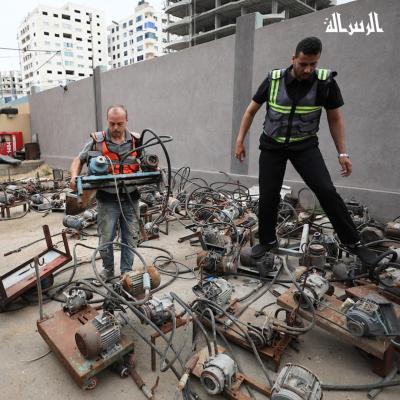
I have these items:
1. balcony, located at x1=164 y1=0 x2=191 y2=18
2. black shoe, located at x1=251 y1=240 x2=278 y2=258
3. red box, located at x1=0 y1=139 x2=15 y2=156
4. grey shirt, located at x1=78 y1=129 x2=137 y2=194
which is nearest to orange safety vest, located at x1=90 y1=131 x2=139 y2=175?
grey shirt, located at x1=78 y1=129 x2=137 y2=194

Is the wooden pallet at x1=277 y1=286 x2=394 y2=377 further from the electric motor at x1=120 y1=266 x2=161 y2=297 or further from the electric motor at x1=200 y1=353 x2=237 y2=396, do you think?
the electric motor at x1=120 y1=266 x2=161 y2=297

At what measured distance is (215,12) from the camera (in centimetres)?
3109

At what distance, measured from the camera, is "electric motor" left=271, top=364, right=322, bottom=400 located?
119 cm

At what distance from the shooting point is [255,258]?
252 cm

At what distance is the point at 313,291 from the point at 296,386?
2.33 ft

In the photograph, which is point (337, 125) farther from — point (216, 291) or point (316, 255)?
point (216, 291)

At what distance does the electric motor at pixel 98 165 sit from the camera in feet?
6.59

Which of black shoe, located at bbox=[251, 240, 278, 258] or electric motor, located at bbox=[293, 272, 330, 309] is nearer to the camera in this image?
electric motor, located at bbox=[293, 272, 330, 309]

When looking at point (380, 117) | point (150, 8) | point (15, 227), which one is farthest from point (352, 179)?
point (150, 8)

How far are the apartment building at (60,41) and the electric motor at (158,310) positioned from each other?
5666 cm

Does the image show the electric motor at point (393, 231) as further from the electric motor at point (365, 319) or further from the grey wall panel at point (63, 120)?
the grey wall panel at point (63, 120)

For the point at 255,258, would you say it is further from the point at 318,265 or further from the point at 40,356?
the point at 40,356

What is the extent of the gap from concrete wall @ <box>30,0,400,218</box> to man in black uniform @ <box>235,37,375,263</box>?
2.50 meters

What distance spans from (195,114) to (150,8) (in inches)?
2327
